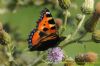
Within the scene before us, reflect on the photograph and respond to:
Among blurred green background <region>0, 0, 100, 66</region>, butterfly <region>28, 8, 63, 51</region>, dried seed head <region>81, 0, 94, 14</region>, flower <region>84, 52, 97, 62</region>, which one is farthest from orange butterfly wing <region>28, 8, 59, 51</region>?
blurred green background <region>0, 0, 100, 66</region>

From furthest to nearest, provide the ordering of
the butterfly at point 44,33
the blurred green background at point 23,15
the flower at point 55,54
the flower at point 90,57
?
the blurred green background at point 23,15, the flower at point 55,54, the flower at point 90,57, the butterfly at point 44,33

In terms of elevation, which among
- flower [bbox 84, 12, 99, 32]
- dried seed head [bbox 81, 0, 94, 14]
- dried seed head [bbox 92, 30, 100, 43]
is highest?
dried seed head [bbox 81, 0, 94, 14]

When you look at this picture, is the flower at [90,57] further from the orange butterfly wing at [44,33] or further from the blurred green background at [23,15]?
the blurred green background at [23,15]

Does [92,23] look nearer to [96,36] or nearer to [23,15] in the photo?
[96,36]

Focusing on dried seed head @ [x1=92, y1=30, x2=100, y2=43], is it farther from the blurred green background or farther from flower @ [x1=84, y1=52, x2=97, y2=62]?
the blurred green background

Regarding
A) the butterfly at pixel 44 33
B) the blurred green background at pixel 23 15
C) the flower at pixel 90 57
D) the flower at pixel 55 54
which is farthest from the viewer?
the blurred green background at pixel 23 15

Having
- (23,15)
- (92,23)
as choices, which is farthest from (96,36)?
(23,15)

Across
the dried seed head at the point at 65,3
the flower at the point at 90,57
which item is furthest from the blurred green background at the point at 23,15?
the flower at the point at 90,57
